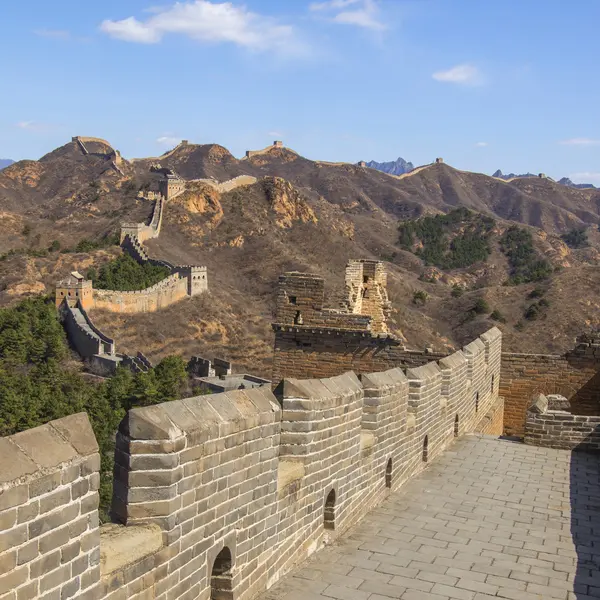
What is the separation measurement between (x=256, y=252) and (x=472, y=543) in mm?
71717

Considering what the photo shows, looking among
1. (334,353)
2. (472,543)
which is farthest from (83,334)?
(472,543)

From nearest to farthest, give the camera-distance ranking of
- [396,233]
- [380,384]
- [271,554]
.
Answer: [271,554], [380,384], [396,233]

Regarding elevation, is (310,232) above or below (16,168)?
below

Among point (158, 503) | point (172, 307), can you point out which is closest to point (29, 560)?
point (158, 503)

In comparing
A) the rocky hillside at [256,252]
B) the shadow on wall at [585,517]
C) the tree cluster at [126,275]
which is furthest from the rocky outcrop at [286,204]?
the shadow on wall at [585,517]

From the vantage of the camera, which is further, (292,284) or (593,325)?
(593,325)

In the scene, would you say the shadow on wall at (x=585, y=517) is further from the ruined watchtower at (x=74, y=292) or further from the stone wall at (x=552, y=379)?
the ruined watchtower at (x=74, y=292)

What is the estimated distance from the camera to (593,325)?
2302 inches

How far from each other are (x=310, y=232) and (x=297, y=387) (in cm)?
7965

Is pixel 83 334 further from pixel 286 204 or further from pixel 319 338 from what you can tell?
pixel 286 204

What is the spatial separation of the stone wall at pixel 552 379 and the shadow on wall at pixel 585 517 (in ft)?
13.6

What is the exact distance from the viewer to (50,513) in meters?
3.19

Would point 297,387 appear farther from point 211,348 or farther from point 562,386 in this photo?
point 211,348

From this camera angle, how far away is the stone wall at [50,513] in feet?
9.77
